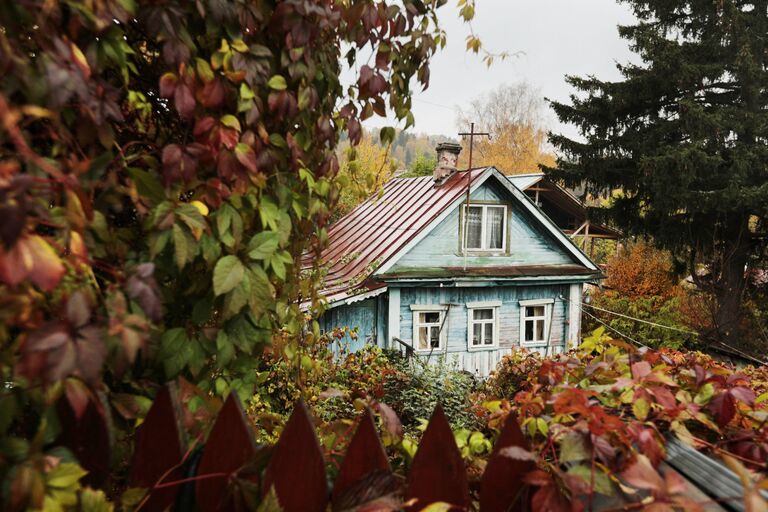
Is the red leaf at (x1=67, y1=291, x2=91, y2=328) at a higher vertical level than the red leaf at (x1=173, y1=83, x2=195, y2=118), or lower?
lower

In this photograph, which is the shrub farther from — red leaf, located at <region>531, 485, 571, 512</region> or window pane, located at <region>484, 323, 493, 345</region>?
red leaf, located at <region>531, 485, 571, 512</region>

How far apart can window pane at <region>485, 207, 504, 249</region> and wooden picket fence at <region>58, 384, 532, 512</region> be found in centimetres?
1231

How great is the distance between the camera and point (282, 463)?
0.99 m

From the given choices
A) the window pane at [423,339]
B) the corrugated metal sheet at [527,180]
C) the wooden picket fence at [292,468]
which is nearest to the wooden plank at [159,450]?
the wooden picket fence at [292,468]

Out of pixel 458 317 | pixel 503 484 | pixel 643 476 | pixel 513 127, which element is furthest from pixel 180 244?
pixel 513 127

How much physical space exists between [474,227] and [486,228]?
0.33 m

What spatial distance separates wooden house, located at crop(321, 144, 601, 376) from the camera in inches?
478

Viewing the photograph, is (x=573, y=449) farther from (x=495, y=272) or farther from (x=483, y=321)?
(x=483, y=321)

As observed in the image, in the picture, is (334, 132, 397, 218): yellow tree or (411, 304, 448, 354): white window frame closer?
(334, 132, 397, 218): yellow tree

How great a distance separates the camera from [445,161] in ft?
45.8

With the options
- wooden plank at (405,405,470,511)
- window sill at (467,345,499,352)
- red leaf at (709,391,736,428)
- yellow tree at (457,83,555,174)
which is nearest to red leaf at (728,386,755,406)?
red leaf at (709,391,736,428)

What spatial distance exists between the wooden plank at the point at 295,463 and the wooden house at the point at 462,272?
10.1 meters

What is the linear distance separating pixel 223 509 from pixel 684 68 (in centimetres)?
1864

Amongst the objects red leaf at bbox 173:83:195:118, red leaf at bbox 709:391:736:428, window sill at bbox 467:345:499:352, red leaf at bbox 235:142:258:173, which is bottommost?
window sill at bbox 467:345:499:352
